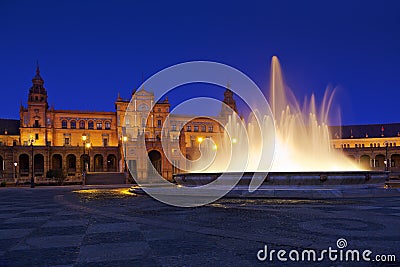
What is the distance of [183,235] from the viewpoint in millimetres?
8750

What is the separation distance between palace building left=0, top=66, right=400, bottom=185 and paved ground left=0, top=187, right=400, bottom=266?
62.0 metres

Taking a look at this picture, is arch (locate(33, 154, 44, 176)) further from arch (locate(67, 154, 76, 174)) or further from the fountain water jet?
the fountain water jet

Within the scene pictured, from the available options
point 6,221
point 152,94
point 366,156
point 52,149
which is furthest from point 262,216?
point 366,156

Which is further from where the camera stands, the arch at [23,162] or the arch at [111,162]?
the arch at [111,162]

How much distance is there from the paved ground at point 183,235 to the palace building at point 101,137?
62.0 metres

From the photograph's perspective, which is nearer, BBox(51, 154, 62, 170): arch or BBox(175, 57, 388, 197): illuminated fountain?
BBox(175, 57, 388, 197): illuminated fountain

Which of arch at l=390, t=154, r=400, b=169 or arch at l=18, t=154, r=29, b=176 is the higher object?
arch at l=18, t=154, r=29, b=176

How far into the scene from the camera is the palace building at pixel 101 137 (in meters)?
80.2

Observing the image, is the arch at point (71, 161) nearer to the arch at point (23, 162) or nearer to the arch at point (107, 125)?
the arch at point (23, 162)

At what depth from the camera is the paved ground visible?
6590 millimetres

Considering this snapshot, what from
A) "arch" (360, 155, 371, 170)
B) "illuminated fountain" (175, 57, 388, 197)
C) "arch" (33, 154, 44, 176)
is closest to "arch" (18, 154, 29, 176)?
"arch" (33, 154, 44, 176)

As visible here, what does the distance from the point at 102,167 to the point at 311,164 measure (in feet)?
233

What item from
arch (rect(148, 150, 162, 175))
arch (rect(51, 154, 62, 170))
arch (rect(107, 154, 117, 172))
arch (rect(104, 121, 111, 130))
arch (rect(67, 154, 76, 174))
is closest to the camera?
arch (rect(148, 150, 162, 175))

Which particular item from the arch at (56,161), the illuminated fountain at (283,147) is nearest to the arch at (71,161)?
the arch at (56,161)
